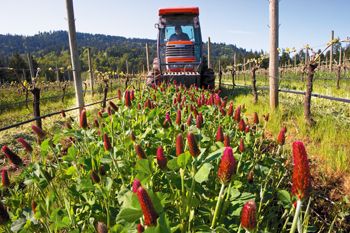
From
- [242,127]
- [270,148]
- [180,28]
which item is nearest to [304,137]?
[270,148]

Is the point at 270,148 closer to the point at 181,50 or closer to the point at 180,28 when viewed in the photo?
the point at 181,50

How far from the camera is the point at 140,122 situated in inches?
122

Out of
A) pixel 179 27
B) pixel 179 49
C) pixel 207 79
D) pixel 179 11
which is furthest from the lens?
pixel 179 27

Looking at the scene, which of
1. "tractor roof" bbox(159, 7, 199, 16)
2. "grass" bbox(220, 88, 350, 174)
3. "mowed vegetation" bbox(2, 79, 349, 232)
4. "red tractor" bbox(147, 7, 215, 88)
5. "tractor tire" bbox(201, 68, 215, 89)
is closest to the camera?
"mowed vegetation" bbox(2, 79, 349, 232)

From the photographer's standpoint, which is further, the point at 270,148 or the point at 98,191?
the point at 270,148

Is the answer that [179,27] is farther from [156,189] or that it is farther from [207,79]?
[156,189]

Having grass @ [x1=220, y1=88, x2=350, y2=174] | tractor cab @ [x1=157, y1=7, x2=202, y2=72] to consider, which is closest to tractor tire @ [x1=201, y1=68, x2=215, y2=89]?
tractor cab @ [x1=157, y1=7, x2=202, y2=72]

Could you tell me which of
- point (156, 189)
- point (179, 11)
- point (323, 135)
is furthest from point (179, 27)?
point (156, 189)

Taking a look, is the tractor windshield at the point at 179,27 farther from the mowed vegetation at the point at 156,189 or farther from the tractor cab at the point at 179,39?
the mowed vegetation at the point at 156,189

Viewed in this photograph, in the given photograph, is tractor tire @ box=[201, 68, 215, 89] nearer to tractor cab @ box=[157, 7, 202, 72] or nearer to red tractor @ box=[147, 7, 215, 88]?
red tractor @ box=[147, 7, 215, 88]

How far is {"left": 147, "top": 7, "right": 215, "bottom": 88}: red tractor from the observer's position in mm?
11898

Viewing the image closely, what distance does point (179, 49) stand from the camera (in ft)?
39.8

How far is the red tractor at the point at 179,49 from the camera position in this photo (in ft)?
39.0

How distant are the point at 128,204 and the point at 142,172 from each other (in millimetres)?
450
